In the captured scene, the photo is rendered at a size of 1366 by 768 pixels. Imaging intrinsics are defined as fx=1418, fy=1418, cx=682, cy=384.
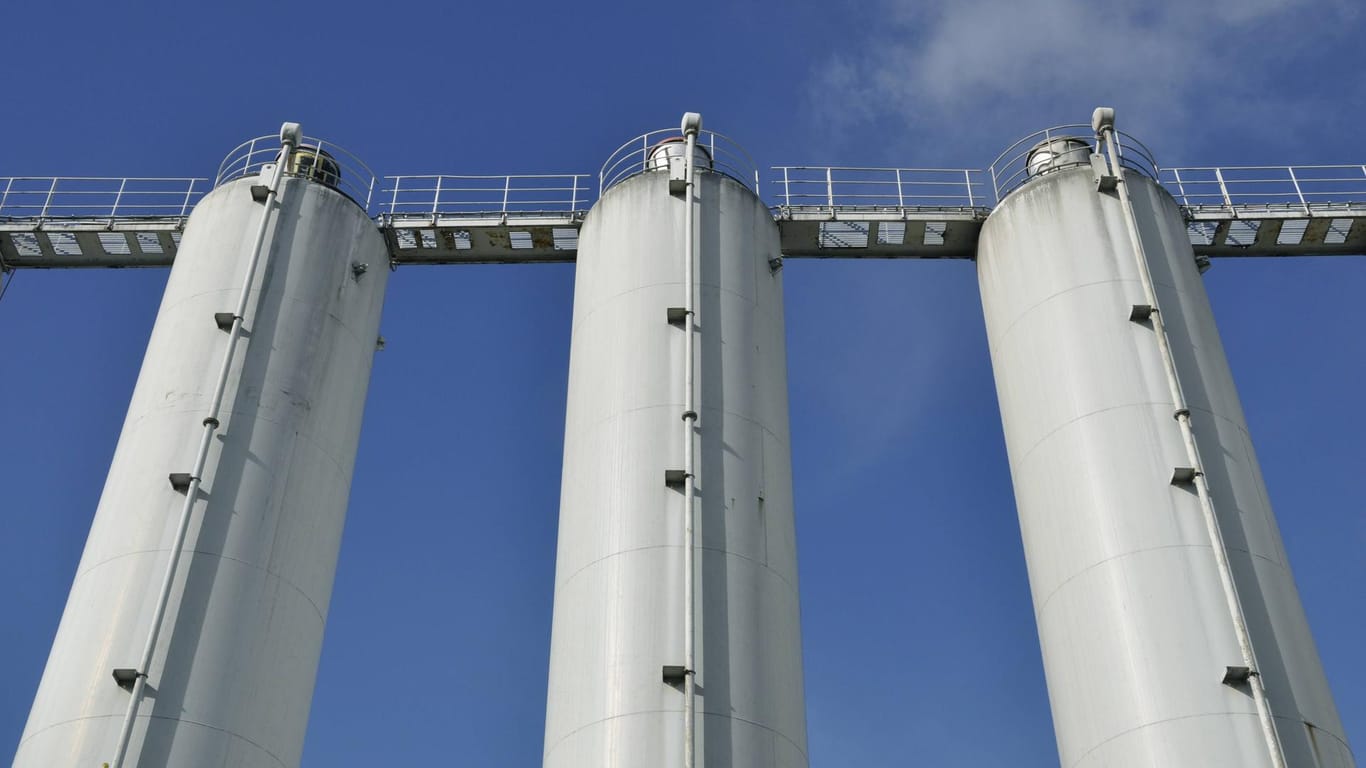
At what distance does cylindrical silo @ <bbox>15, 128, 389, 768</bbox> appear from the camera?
2012cm

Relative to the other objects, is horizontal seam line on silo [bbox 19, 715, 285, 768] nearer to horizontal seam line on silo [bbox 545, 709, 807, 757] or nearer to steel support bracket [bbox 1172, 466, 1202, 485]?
horizontal seam line on silo [bbox 545, 709, 807, 757]

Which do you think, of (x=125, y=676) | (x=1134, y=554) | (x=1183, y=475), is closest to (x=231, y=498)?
(x=125, y=676)

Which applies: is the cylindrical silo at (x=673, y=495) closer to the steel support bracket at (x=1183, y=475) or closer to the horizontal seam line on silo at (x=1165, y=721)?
the horizontal seam line on silo at (x=1165, y=721)

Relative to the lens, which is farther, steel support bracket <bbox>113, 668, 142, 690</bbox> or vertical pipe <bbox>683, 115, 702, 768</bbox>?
steel support bracket <bbox>113, 668, 142, 690</bbox>

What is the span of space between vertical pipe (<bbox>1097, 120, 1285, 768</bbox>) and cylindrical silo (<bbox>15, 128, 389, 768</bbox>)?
1394 cm

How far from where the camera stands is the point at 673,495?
2147cm

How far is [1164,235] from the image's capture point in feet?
85.0

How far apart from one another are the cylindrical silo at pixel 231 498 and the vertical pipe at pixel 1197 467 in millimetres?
13936

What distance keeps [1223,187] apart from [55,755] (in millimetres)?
24063

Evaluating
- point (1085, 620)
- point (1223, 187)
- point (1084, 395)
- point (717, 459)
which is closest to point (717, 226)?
point (717, 459)

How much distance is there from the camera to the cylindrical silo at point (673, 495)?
63.9ft

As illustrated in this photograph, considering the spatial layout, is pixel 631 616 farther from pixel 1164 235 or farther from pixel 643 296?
pixel 1164 235

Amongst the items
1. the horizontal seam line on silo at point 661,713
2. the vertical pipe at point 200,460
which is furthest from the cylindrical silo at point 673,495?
the vertical pipe at point 200,460

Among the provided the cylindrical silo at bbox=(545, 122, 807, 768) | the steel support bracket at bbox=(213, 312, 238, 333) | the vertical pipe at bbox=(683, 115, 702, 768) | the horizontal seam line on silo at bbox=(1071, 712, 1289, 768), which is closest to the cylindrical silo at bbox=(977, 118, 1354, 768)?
the horizontal seam line on silo at bbox=(1071, 712, 1289, 768)
